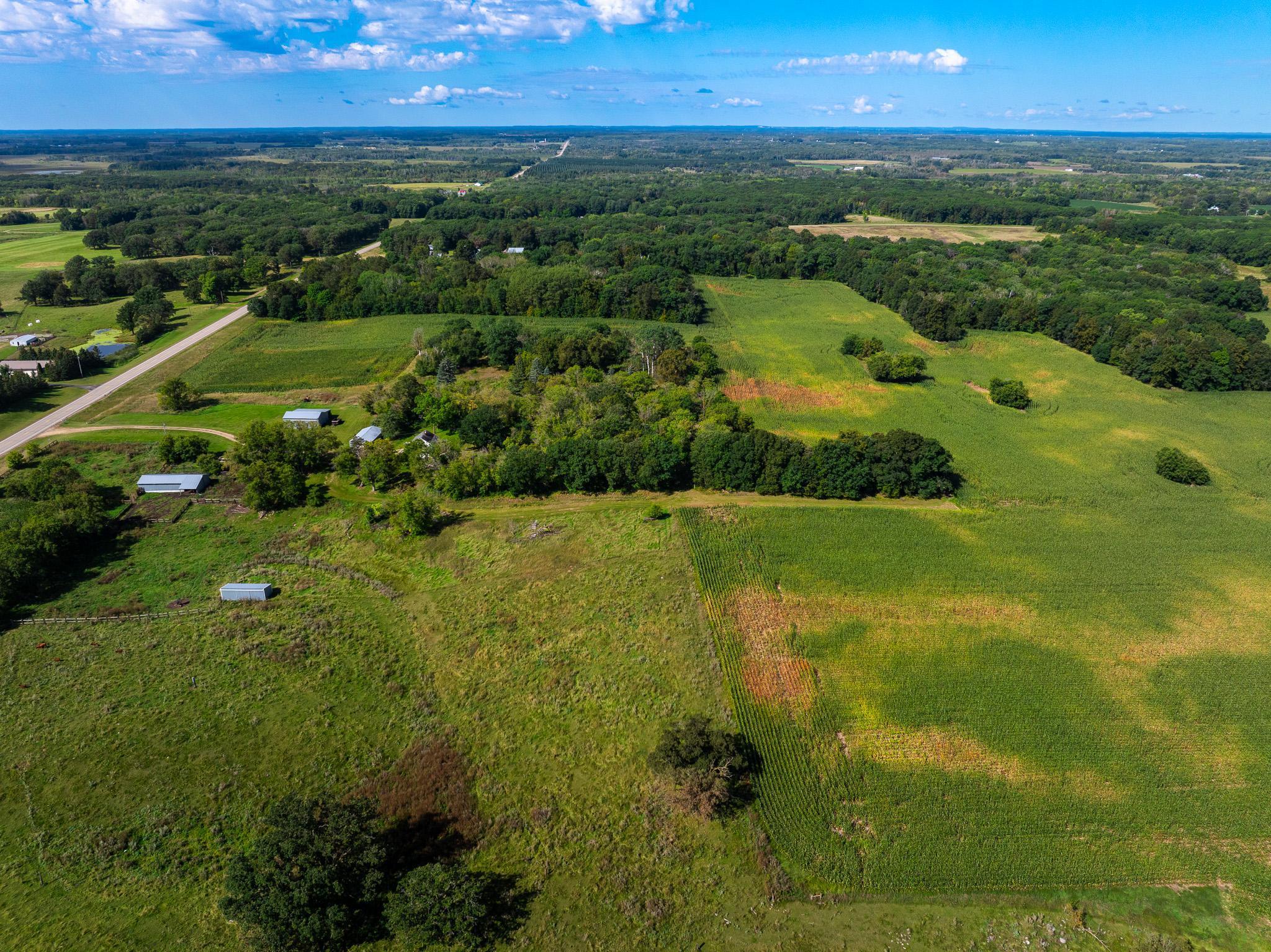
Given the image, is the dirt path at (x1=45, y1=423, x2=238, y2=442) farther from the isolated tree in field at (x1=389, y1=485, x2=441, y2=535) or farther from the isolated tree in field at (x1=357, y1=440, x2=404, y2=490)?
the isolated tree in field at (x1=389, y1=485, x2=441, y2=535)

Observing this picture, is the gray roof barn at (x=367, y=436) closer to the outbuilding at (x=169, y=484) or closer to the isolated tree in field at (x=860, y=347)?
the outbuilding at (x=169, y=484)

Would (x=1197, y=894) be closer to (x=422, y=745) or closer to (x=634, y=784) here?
(x=634, y=784)

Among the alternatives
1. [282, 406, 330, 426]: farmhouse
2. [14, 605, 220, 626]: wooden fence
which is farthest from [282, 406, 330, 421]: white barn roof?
[14, 605, 220, 626]: wooden fence

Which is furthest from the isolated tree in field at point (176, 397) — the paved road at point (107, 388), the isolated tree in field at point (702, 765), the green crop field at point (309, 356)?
the isolated tree in field at point (702, 765)

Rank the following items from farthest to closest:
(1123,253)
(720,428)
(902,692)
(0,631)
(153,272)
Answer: (1123,253) < (153,272) < (720,428) < (0,631) < (902,692)

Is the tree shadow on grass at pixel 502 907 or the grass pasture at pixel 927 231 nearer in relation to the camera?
the tree shadow on grass at pixel 502 907

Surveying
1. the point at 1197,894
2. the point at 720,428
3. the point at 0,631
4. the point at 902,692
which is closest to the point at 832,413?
the point at 720,428

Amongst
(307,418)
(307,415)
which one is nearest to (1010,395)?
(307,418)
